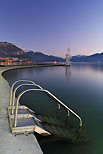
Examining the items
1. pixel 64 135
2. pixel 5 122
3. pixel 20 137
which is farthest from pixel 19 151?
pixel 64 135

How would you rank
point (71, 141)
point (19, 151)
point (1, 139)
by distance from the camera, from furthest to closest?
point (71, 141)
point (1, 139)
point (19, 151)

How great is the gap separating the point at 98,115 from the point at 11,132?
4.49 meters

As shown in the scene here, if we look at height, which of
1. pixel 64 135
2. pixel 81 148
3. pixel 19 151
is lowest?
pixel 81 148

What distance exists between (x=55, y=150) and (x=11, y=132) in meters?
1.40

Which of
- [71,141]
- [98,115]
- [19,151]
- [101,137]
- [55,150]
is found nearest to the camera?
[19,151]

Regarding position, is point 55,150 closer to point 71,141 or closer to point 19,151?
point 71,141

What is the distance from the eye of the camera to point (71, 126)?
4.64 meters

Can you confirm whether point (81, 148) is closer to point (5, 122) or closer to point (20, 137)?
point (20, 137)

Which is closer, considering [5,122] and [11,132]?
[11,132]

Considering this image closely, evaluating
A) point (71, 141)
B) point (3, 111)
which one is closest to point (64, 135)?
point (71, 141)

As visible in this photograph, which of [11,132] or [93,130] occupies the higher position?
[11,132]

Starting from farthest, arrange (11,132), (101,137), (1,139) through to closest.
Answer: (101,137)
(11,132)
(1,139)

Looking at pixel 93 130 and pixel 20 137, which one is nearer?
pixel 20 137

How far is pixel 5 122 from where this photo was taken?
3.53 m
